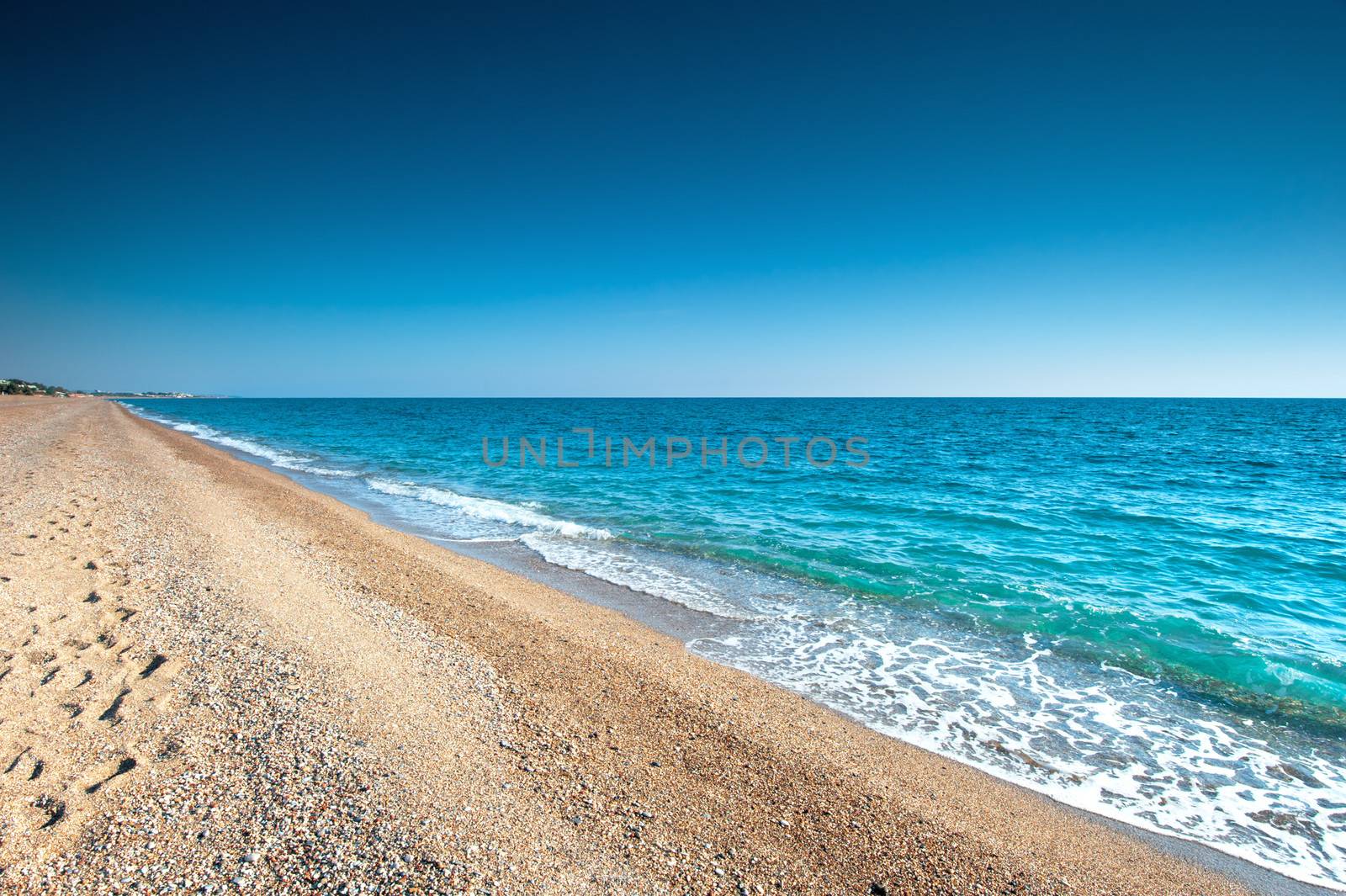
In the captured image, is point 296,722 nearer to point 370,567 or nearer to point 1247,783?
point 370,567

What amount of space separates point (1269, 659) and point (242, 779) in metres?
12.5

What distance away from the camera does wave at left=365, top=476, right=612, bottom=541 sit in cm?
1522

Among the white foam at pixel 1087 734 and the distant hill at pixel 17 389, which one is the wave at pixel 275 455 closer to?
the white foam at pixel 1087 734

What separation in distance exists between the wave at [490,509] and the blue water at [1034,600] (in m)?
0.18

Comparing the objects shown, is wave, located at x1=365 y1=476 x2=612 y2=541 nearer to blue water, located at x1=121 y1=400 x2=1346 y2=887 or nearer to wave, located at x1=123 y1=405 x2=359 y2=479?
blue water, located at x1=121 y1=400 x2=1346 y2=887

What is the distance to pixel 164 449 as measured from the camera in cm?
2778

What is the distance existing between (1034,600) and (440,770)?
33.7ft

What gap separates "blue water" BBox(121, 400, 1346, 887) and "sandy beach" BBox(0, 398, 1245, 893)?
1.08m

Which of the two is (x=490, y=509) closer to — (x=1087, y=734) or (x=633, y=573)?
(x=633, y=573)

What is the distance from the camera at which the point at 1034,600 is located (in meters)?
10.3

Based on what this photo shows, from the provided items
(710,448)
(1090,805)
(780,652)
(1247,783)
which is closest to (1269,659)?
(1247,783)

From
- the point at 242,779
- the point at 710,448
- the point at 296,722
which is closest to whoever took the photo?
the point at 242,779

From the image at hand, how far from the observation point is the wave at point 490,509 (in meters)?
15.2

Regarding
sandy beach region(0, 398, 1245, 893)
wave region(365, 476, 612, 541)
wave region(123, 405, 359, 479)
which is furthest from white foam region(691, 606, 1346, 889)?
wave region(123, 405, 359, 479)
